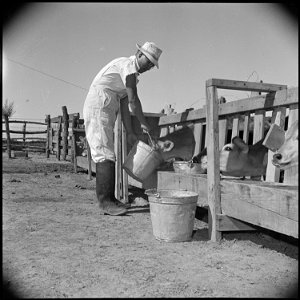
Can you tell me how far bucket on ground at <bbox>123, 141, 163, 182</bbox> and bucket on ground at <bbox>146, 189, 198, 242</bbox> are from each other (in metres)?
1.02

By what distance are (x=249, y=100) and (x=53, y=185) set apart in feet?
14.7

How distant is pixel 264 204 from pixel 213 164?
0.67 m

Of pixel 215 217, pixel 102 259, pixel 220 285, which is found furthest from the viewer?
pixel 215 217

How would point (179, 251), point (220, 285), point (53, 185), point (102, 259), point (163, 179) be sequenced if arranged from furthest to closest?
1. point (53, 185)
2. point (163, 179)
3. point (179, 251)
4. point (102, 259)
5. point (220, 285)

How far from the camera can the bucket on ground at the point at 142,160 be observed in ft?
13.8

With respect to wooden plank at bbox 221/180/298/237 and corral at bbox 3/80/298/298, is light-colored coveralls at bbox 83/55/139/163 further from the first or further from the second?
wooden plank at bbox 221/180/298/237

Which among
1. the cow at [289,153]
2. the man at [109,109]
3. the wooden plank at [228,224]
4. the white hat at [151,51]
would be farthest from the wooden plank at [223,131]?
the cow at [289,153]

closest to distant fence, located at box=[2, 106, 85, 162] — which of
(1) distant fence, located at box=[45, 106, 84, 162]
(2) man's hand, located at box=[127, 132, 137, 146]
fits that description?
(1) distant fence, located at box=[45, 106, 84, 162]

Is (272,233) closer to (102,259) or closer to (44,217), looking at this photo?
(102,259)

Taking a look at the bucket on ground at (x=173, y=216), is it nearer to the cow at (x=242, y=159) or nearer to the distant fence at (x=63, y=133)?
the cow at (x=242, y=159)

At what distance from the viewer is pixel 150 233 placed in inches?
137

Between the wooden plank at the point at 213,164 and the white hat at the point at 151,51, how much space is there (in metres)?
1.04

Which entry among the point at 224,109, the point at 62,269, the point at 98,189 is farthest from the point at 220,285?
the point at 98,189

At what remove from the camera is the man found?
13.6 feet
